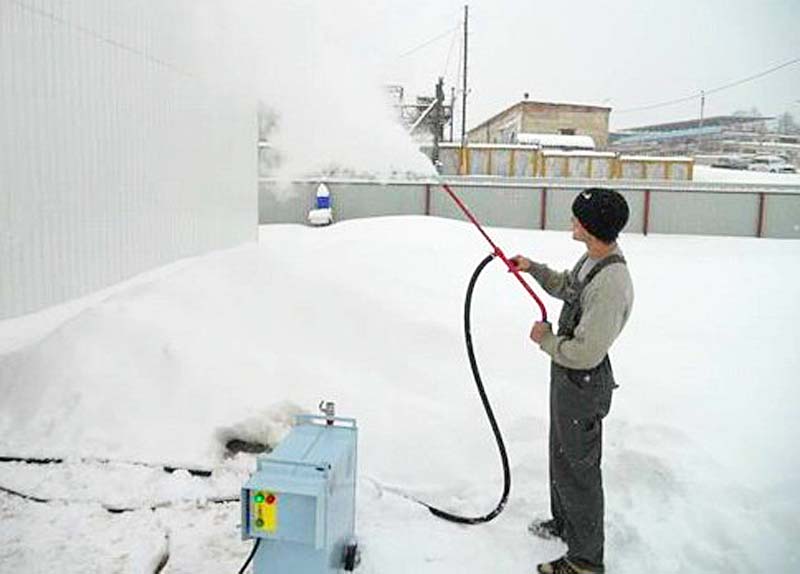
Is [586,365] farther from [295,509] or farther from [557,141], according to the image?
[557,141]

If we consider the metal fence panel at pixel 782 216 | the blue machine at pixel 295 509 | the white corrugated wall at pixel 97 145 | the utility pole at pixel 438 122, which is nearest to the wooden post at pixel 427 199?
the utility pole at pixel 438 122

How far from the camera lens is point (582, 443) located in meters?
2.69

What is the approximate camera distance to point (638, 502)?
333cm

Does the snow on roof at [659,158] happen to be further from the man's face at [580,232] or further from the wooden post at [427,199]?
the man's face at [580,232]

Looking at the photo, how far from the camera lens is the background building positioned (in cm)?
2909

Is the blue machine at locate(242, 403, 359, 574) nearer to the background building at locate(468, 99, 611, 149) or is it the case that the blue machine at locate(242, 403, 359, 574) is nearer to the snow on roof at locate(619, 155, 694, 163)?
Result: the snow on roof at locate(619, 155, 694, 163)

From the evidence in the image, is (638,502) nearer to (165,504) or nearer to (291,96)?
(165,504)

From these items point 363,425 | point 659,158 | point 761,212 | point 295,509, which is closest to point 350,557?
point 295,509

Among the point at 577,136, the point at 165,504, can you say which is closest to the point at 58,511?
the point at 165,504

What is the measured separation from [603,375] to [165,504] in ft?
6.84

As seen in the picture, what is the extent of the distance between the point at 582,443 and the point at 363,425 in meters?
1.62

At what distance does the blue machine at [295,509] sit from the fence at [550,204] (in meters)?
14.6

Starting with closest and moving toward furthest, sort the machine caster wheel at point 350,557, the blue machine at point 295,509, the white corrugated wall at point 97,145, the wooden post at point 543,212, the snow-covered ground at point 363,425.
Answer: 1. the blue machine at point 295,509
2. the machine caster wheel at point 350,557
3. the snow-covered ground at point 363,425
4. the white corrugated wall at point 97,145
5. the wooden post at point 543,212

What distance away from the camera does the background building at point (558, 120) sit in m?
29.1
